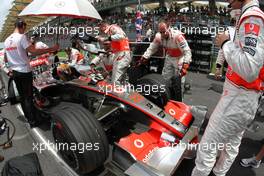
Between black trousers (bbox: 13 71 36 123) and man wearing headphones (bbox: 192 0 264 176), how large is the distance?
2.65 metres

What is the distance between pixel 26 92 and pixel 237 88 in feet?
10.1

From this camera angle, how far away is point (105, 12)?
116 ft

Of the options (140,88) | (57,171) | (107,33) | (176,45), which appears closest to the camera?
(57,171)

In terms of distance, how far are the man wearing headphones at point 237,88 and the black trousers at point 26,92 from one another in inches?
104

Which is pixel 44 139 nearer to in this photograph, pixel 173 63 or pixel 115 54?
pixel 115 54

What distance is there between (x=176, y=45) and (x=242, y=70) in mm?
2722

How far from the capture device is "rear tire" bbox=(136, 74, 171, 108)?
10.5 ft

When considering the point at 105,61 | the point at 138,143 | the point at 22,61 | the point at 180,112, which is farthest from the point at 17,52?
the point at 180,112

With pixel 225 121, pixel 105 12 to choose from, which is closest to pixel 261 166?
pixel 225 121

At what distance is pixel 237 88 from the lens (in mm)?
1848

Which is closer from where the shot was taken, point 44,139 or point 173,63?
point 44,139

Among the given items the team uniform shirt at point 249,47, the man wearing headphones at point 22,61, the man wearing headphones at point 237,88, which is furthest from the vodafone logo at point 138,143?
the man wearing headphones at point 22,61

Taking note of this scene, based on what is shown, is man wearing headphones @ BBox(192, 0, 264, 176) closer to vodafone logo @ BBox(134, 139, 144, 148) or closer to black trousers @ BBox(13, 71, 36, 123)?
vodafone logo @ BBox(134, 139, 144, 148)

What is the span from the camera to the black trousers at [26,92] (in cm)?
364
